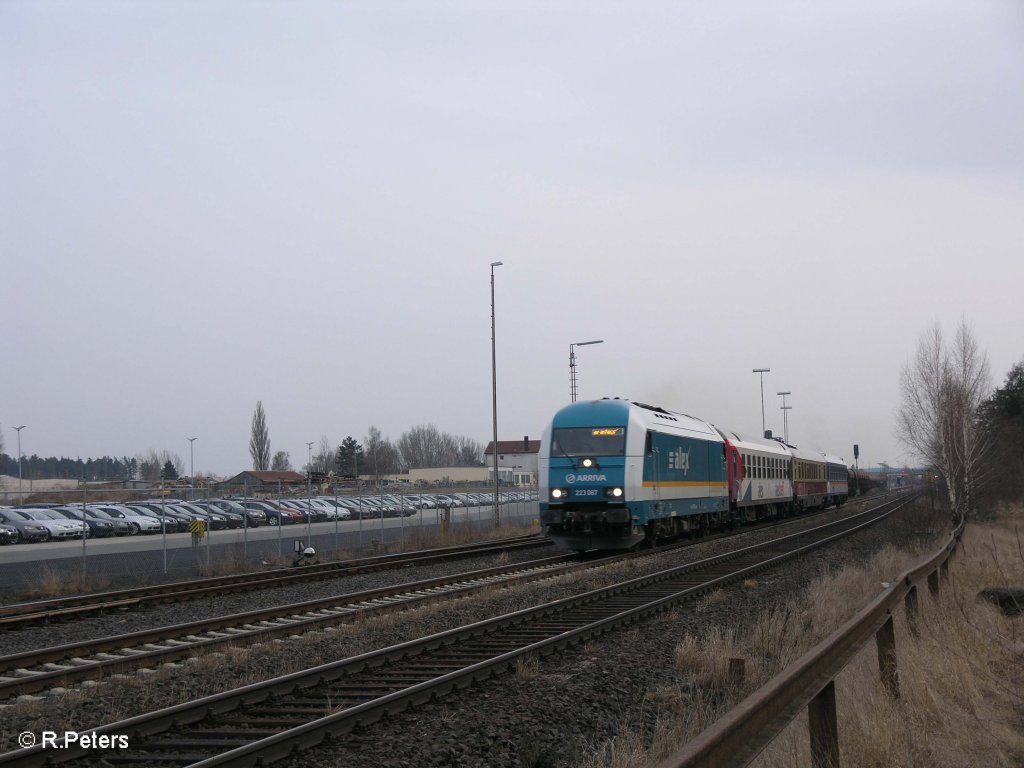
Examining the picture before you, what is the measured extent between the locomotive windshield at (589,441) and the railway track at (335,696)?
739 cm

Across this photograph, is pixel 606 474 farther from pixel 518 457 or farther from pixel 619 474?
pixel 518 457

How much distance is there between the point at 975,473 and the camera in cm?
4100

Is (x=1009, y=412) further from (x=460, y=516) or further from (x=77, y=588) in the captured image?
(x=77, y=588)

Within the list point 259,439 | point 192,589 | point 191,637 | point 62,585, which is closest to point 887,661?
point 191,637

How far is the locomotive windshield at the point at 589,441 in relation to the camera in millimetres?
21484

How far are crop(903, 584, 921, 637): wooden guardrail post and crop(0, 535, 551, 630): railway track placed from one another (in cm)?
1174

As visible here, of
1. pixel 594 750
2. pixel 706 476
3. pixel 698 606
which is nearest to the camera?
pixel 594 750

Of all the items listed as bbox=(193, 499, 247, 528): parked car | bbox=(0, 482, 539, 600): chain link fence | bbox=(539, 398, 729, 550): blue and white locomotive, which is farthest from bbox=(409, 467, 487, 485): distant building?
bbox=(539, 398, 729, 550): blue and white locomotive

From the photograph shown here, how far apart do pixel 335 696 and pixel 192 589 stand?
1028cm

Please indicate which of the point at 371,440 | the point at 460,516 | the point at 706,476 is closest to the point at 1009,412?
the point at 460,516

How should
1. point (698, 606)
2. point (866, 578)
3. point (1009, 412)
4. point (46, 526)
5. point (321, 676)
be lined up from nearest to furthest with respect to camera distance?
1. point (321, 676)
2. point (698, 606)
3. point (866, 578)
4. point (46, 526)
5. point (1009, 412)

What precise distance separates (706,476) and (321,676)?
19633mm

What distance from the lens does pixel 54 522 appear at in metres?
31.9

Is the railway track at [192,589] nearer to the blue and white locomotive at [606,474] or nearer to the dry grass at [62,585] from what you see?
the dry grass at [62,585]
